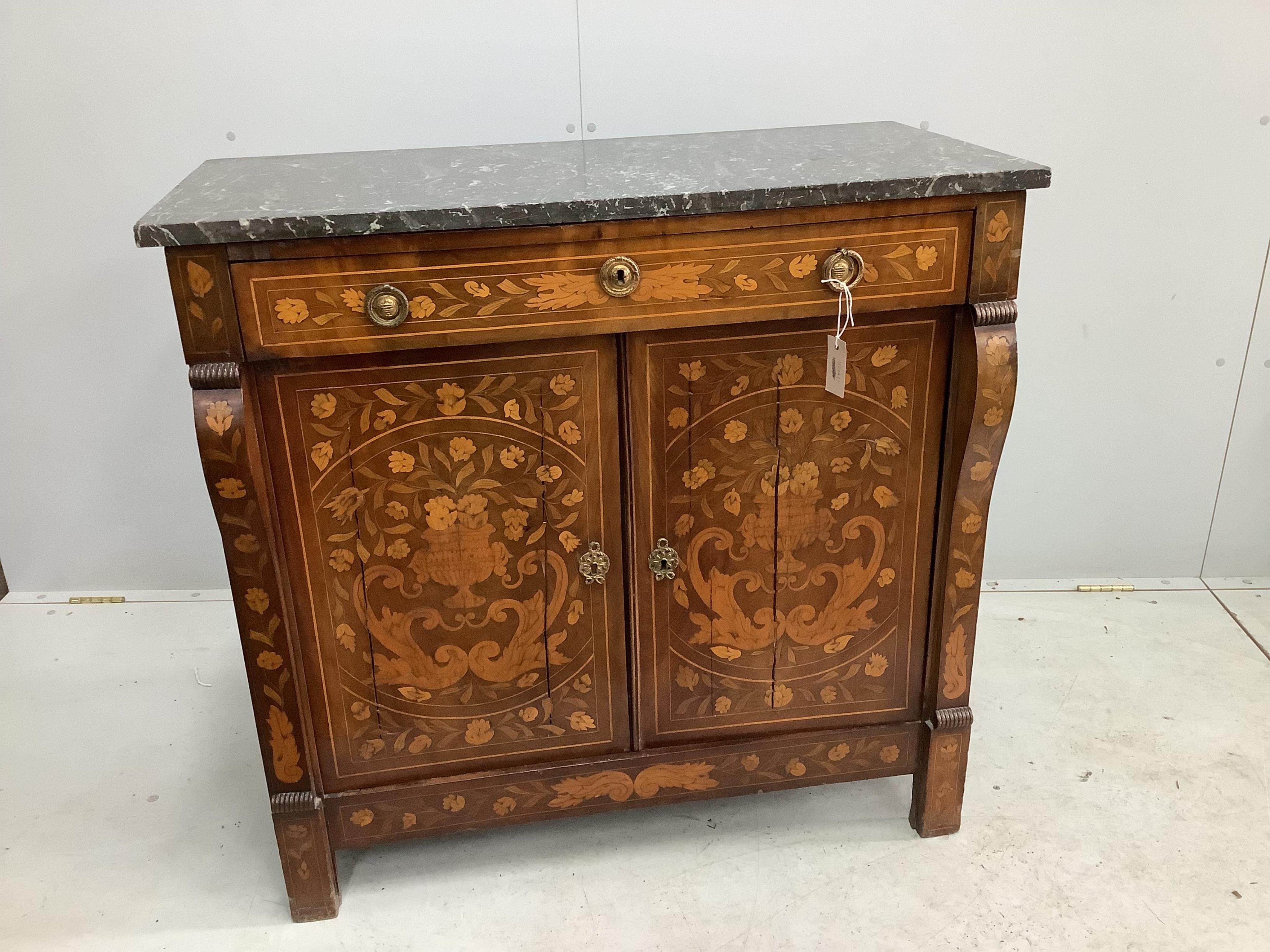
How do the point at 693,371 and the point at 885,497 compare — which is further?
the point at 885,497

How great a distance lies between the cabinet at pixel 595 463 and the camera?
1.28 m

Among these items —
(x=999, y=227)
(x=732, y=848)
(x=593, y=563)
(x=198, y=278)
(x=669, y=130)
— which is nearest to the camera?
(x=198, y=278)

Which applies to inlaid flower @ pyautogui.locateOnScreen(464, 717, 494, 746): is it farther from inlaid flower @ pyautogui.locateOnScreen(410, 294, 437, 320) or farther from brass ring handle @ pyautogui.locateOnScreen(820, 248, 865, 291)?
brass ring handle @ pyautogui.locateOnScreen(820, 248, 865, 291)

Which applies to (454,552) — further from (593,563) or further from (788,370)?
(788,370)

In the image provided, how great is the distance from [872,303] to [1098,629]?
48.4 inches

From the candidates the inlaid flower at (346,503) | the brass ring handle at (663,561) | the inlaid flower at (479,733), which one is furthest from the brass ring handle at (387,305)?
the inlaid flower at (479,733)

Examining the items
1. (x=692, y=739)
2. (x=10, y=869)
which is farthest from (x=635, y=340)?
(x=10, y=869)

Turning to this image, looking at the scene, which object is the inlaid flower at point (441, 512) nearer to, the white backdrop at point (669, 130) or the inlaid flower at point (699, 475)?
the inlaid flower at point (699, 475)

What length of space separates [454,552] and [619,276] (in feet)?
1.47

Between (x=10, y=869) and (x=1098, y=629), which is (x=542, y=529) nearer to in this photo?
(x=10, y=869)

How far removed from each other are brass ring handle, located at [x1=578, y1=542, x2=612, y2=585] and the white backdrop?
93 centimetres

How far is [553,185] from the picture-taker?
1.36 metres

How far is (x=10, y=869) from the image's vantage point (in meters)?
1.66

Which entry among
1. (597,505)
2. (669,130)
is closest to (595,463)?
(597,505)
